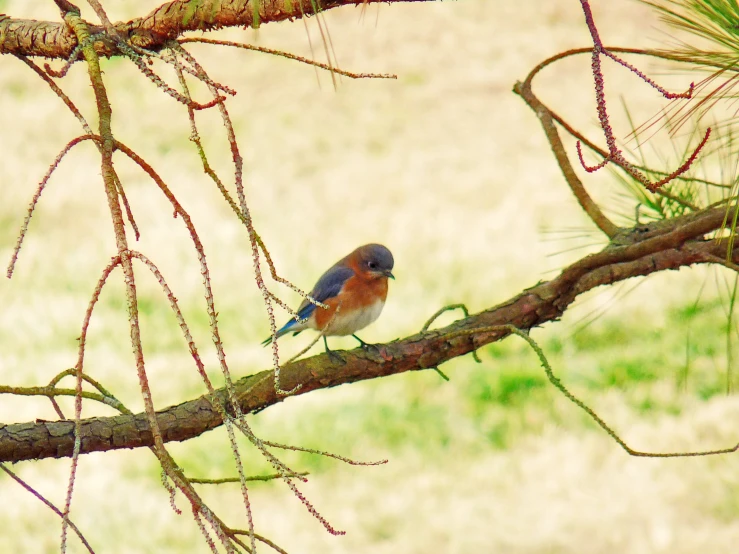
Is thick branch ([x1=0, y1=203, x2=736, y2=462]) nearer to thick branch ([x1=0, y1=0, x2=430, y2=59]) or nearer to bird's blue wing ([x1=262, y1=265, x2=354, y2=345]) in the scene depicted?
thick branch ([x1=0, y1=0, x2=430, y2=59])

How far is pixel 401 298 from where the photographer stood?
4906mm

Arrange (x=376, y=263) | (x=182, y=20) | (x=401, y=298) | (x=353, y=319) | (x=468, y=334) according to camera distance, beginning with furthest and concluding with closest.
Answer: (x=401, y=298)
(x=376, y=263)
(x=353, y=319)
(x=468, y=334)
(x=182, y=20)

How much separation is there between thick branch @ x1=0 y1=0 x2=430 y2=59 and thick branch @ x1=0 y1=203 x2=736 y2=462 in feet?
2.15

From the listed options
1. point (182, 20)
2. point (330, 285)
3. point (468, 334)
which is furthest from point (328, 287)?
point (182, 20)

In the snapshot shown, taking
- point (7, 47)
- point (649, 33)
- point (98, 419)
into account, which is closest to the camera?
point (7, 47)

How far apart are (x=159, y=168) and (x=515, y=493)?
12.0 ft

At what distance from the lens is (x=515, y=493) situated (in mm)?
3797

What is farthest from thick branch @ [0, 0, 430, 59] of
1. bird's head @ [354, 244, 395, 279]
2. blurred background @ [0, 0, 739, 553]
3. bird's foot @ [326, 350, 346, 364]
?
bird's head @ [354, 244, 395, 279]

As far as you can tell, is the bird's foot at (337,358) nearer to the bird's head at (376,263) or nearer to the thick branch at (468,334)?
the thick branch at (468,334)

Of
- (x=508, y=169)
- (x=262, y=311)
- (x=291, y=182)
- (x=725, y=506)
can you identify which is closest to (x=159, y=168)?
(x=291, y=182)

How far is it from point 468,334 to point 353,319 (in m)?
1.23

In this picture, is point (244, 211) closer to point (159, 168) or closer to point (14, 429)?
point (14, 429)

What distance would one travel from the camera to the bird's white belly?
10.1 feet

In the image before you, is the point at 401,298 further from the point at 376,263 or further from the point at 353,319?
the point at 353,319
